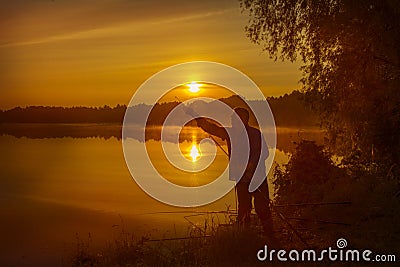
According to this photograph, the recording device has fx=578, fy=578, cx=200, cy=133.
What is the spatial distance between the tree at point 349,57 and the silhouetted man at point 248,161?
438 cm

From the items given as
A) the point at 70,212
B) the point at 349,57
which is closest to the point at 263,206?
the point at 349,57

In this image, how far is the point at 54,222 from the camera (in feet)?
61.6

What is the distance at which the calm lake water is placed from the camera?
14.5 metres

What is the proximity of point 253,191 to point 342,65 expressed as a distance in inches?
208

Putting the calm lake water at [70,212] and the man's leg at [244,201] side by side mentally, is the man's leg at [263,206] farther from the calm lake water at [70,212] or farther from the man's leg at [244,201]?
the calm lake water at [70,212]

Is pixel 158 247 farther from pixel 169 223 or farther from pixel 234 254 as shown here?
pixel 169 223

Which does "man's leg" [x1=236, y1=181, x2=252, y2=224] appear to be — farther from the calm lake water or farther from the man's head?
the calm lake water

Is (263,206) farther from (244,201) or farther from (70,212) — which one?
(70,212)

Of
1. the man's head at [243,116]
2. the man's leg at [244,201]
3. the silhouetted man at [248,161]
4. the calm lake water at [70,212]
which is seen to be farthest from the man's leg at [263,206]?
the calm lake water at [70,212]

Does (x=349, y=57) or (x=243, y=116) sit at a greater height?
(x=349, y=57)

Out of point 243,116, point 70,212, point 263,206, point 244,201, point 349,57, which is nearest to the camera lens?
point 243,116

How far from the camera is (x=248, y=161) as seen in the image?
909 centimetres

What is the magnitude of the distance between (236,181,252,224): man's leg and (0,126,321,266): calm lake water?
4019 mm

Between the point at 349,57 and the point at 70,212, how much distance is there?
1226 centimetres
